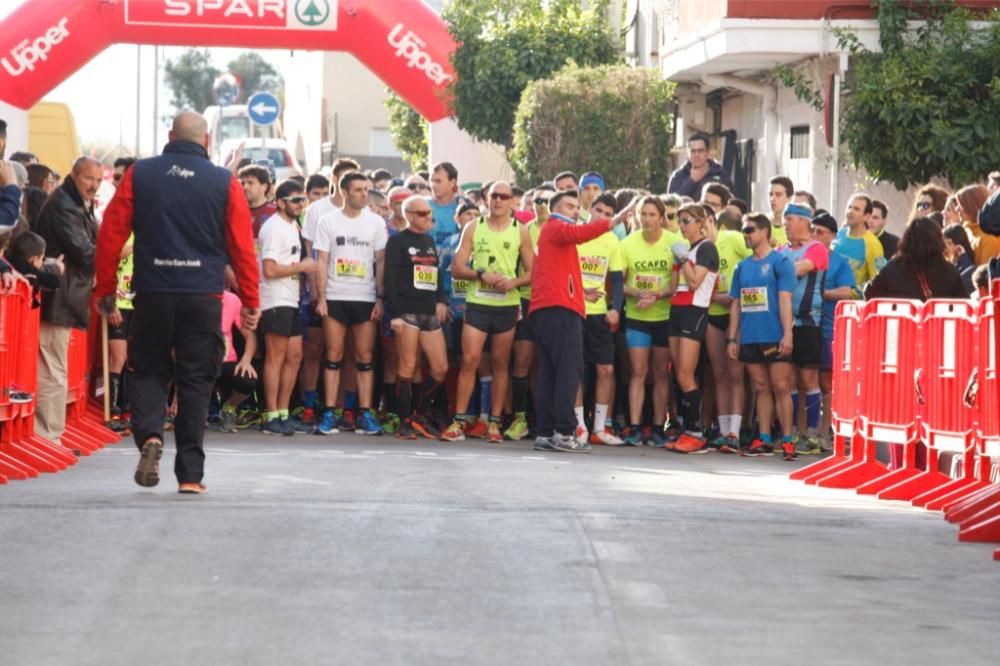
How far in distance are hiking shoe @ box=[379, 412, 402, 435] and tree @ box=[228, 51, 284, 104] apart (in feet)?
394

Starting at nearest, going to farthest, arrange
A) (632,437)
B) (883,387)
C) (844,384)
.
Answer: (883,387), (844,384), (632,437)

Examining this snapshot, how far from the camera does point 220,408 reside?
17.5 meters

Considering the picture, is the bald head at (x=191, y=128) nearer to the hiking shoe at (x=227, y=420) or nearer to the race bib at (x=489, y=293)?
the race bib at (x=489, y=293)

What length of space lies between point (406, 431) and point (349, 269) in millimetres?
1507

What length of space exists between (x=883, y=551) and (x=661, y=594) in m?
1.82

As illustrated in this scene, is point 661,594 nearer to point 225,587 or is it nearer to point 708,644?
point 708,644

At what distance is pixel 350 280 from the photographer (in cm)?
1722

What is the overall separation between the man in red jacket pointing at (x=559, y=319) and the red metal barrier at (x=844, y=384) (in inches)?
95.1

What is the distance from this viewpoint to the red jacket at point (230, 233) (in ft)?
35.3

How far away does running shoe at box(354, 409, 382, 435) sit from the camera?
17.4 metres

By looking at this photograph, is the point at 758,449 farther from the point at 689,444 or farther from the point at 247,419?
the point at 247,419

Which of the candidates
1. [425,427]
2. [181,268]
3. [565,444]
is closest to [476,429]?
[425,427]

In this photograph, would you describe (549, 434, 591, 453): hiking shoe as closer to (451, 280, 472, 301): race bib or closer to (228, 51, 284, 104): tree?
(451, 280, 472, 301): race bib

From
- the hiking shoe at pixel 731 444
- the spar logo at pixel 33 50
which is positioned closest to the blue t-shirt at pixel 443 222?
the hiking shoe at pixel 731 444
